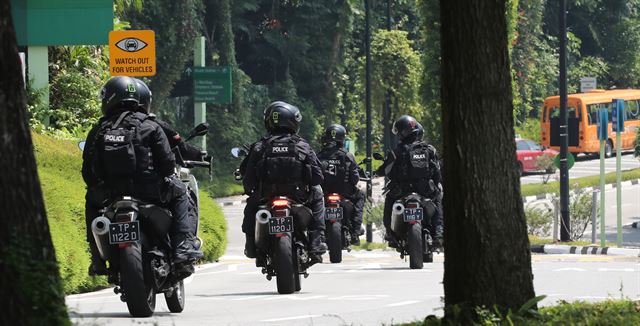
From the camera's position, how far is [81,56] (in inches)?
1357

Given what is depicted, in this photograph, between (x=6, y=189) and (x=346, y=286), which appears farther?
(x=346, y=286)

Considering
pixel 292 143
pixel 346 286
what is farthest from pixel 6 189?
pixel 346 286

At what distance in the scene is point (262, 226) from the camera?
51.3ft

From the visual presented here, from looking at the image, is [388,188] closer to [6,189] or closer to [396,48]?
[6,189]

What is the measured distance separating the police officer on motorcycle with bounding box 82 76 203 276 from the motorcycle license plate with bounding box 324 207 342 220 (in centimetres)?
1078

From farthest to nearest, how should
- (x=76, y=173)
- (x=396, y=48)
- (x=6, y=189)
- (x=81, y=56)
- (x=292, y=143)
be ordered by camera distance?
(x=396, y=48) < (x=81, y=56) < (x=76, y=173) < (x=292, y=143) < (x=6, y=189)

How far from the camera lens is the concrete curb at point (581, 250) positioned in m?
30.0

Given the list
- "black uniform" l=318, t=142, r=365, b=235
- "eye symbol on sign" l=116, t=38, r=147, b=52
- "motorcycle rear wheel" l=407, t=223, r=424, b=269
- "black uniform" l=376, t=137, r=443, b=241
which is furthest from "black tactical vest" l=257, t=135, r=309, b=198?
"eye symbol on sign" l=116, t=38, r=147, b=52

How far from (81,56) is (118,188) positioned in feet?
72.8

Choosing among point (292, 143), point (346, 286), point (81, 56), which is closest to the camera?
point (292, 143)

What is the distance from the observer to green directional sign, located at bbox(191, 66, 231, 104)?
3623 centimetres

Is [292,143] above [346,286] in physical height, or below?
above

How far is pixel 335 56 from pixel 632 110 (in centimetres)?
1447

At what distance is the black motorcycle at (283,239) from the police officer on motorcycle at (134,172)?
2.58 m
